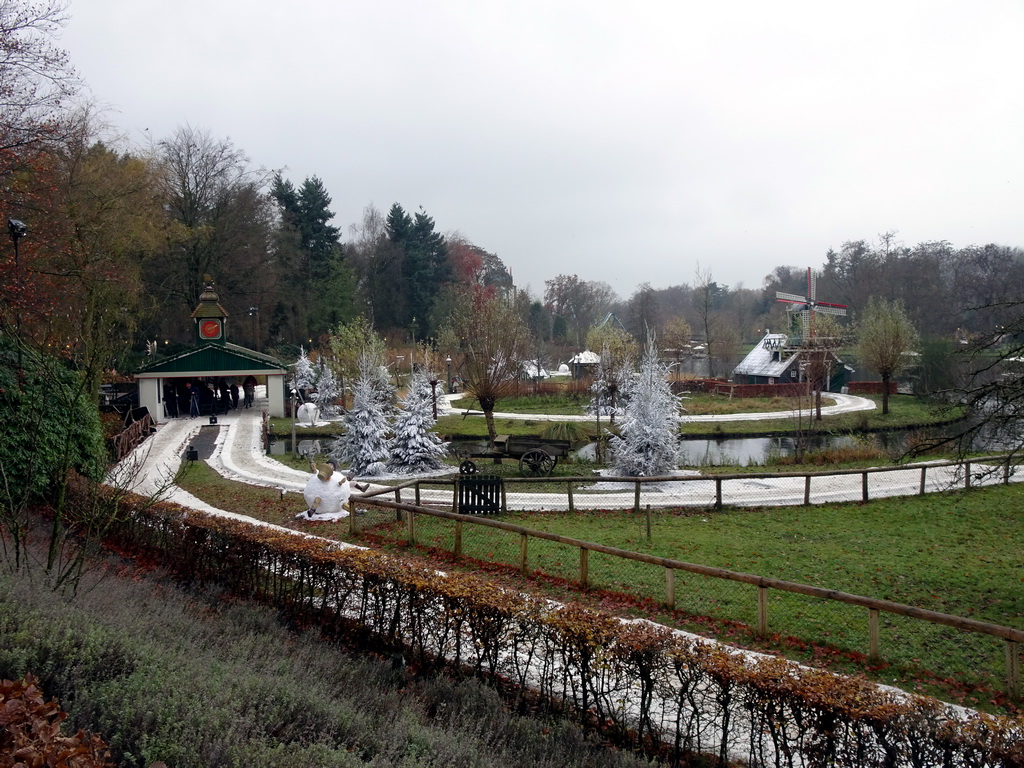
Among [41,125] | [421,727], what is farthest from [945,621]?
[41,125]

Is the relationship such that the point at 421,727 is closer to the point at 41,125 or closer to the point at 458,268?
the point at 41,125

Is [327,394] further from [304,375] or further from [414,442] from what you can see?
[414,442]

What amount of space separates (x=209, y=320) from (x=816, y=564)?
33.6 m

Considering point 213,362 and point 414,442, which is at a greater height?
point 213,362

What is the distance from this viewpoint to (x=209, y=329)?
120ft

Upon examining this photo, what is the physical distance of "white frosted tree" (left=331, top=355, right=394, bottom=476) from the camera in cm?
2047

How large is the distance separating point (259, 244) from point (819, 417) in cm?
3705

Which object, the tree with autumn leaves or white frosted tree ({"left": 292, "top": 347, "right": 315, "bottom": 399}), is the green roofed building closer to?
white frosted tree ({"left": 292, "top": 347, "right": 315, "bottom": 399})

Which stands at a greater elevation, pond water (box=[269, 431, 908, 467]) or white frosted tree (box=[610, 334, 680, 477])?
white frosted tree (box=[610, 334, 680, 477])

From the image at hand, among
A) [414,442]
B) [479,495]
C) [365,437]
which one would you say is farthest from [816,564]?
[365,437]

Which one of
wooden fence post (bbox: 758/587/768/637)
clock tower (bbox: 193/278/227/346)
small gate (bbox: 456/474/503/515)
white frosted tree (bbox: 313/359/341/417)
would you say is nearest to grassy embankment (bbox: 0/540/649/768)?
wooden fence post (bbox: 758/587/768/637)

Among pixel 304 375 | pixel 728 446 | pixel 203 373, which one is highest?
pixel 203 373

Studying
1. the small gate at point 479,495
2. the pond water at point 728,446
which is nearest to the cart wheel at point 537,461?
the pond water at point 728,446

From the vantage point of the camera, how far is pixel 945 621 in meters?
6.01
